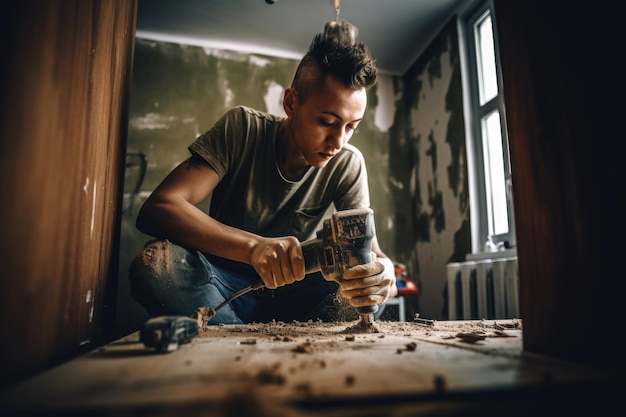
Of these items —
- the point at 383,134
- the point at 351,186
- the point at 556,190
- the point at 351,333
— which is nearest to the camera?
the point at 556,190

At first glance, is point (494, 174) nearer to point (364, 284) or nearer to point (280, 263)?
point (364, 284)

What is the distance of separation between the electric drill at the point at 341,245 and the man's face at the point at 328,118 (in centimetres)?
56

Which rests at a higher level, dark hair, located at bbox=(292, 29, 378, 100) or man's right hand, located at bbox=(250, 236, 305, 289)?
dark hair, located at bbox=(292, 29, 378, 100)

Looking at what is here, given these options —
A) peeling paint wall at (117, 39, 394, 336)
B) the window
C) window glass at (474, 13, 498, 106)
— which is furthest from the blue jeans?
window glass at (474, 13, 498, 106)

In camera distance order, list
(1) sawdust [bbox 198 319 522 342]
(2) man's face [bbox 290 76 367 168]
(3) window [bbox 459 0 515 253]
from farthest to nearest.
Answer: (3) window [bbox 459 0 515 253], (2) man's face [bbox 290 76 367 168], (1) sawdust [bbox 198 319 522 342]

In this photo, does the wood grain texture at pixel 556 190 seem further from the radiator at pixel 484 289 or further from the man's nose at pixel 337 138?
the radiator at pixel 484 289

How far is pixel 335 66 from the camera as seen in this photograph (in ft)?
5.67

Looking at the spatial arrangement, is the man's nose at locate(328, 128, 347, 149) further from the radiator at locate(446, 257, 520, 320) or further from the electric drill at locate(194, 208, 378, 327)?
the radiator at locate(446, 257, 520, 320)

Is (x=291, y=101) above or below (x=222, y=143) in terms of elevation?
above

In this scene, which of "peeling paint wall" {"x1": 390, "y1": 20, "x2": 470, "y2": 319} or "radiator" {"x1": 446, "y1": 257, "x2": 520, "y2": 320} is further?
"peeling paint wall" {"x1": 390, "y1": 20, "x2": 470, "y2": 319}

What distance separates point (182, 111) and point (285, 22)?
1399mm

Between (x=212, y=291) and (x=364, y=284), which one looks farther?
(x=212, y=291)

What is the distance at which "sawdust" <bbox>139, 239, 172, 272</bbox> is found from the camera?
146 cm

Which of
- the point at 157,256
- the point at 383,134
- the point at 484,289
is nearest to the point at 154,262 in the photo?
the point at 157,256
